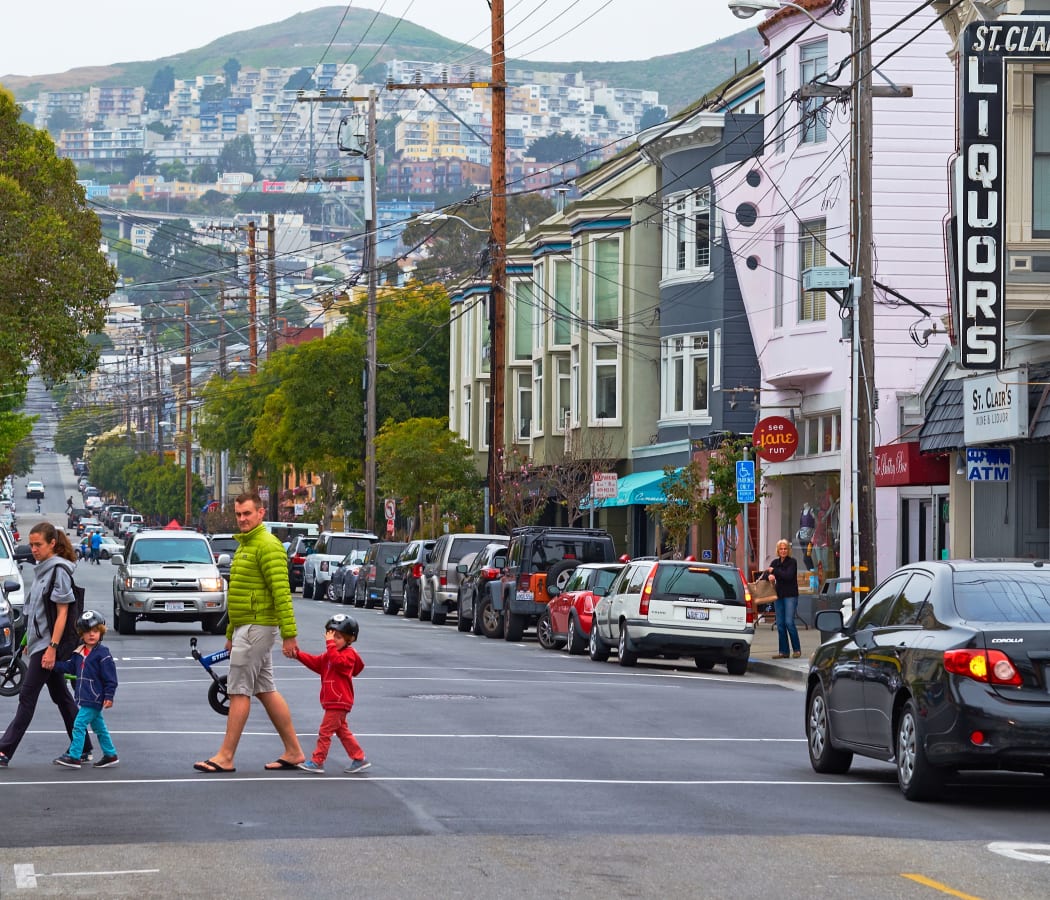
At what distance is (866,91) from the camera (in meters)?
26.7

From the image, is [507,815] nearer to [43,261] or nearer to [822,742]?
[822,742]

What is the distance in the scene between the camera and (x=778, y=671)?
91.7ft

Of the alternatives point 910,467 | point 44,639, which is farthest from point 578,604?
point 44,639

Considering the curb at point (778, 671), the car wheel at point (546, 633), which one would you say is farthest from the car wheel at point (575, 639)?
the curb at point (778, 671)

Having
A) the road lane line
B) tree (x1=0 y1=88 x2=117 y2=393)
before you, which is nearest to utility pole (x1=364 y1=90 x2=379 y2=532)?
tree (x1=0 y1=88 x2=117 y2=393)

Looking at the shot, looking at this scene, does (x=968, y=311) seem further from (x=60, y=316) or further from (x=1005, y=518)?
(x=60, y=316)

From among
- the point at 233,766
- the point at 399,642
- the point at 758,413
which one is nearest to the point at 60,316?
the point at 399,642

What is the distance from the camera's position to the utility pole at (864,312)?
2638 cm

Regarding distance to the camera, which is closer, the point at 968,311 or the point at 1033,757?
the point at 1033,757

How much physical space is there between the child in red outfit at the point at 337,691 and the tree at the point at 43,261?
25879mm

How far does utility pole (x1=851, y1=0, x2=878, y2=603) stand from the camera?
26.4 metres

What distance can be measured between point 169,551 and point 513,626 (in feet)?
19.9

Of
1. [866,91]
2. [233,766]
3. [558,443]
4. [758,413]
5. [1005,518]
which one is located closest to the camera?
[233,766]

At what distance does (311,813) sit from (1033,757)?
4409 millimetres
